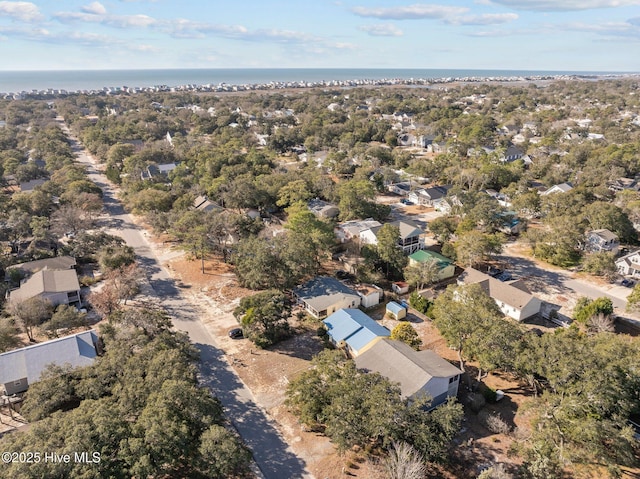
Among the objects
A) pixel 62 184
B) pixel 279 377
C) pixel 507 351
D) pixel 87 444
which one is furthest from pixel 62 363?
pixel 62 184

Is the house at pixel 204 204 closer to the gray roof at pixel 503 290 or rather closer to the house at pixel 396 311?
the house at pixel 396 311

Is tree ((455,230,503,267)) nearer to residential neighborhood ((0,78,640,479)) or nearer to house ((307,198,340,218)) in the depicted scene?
residential neighborhood ((0,78,640,479))

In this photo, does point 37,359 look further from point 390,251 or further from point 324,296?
point 390,251

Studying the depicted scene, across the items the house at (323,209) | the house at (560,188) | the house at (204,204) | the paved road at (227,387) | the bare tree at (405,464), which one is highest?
the house at (560,188)

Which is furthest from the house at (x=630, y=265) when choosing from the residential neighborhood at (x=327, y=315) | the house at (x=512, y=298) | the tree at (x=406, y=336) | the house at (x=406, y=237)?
the tree at (x=406, y=336)

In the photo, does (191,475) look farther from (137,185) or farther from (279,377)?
(137,185)

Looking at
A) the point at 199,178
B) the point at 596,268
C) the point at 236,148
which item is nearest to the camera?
the point at 596,268

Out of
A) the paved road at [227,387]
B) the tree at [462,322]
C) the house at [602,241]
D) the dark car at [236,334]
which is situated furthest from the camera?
the house at [602,241]
